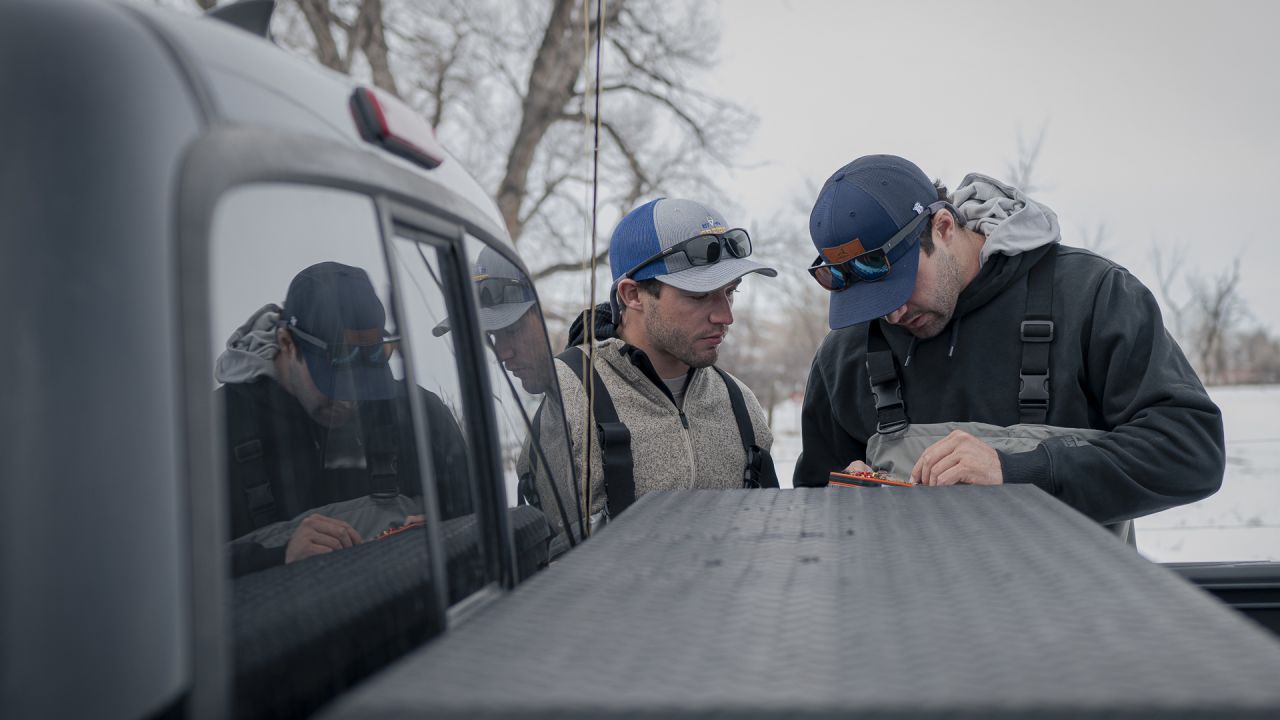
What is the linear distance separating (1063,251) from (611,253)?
146 cm

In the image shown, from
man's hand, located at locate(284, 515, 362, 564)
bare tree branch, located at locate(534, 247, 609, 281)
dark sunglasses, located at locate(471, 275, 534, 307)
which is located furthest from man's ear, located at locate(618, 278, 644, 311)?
bare tree branch, located at locate(534, 247, 609, 281)

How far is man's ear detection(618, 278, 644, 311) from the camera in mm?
3357

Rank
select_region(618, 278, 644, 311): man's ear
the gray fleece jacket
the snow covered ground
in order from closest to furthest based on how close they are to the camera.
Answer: the gray fleece jacket → select_region(618, 278, 644, 311): man's ear → the snow covered ground

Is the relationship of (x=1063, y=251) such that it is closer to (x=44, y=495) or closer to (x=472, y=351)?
(x=472, y=351)

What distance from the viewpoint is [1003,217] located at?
2803mm

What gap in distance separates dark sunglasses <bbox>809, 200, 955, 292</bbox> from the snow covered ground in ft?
14.2

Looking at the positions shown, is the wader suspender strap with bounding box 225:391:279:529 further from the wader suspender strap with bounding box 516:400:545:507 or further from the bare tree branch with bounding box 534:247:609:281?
the bare tree branch with bounding box 534:247:609:281

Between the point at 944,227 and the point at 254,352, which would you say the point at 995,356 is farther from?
the point at 254,352

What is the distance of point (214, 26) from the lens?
1042 mm

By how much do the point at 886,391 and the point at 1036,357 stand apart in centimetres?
43

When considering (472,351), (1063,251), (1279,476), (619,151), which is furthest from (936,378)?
(619,151)

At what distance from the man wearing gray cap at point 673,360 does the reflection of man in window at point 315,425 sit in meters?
1.21

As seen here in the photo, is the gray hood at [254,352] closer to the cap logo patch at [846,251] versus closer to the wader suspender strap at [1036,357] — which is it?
the cap logo patch at [846,251]

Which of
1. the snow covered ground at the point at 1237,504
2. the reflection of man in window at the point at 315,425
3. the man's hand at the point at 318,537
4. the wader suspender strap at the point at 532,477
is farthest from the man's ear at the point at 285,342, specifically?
the snow covered ground at the point at 1237,504
